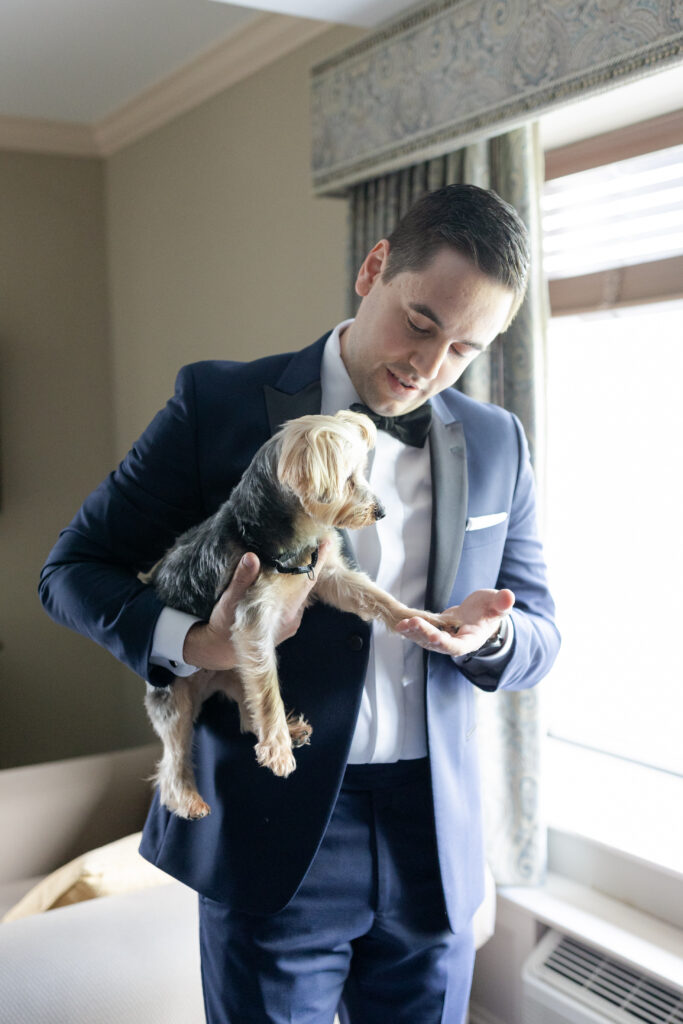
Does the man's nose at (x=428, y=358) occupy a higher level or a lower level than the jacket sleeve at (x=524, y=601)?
higher

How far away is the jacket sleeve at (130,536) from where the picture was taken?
140 centimetres

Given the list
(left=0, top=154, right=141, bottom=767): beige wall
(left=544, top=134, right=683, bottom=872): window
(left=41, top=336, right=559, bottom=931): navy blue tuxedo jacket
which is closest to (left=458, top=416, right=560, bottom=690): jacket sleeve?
(left=41, top=336, right=559, bottom=931): navy blue tuxedo jacket

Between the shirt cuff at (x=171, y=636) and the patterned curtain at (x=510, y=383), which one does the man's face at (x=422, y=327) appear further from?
the patterned curtain at (x=510, y=383)

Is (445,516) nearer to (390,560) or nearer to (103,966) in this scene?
(390,560)

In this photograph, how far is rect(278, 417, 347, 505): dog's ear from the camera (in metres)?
1.13

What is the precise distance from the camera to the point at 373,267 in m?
1.44

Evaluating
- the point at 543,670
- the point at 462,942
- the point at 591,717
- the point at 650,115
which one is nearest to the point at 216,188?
the point at 650,115

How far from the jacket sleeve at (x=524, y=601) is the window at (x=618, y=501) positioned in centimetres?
110

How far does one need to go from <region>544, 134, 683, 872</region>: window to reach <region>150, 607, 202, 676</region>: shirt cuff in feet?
5.48

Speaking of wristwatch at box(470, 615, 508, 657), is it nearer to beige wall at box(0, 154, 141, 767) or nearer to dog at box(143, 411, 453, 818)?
dog at box(143, 411, 453, 818)

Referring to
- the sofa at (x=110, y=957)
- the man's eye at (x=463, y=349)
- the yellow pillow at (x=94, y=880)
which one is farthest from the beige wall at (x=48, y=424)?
the man's eye at (x=463, y=349)

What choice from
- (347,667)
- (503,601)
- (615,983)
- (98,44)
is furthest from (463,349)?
(98,44)

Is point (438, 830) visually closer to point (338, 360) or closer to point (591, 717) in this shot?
point (338, 360)

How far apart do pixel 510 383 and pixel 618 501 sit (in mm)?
704
